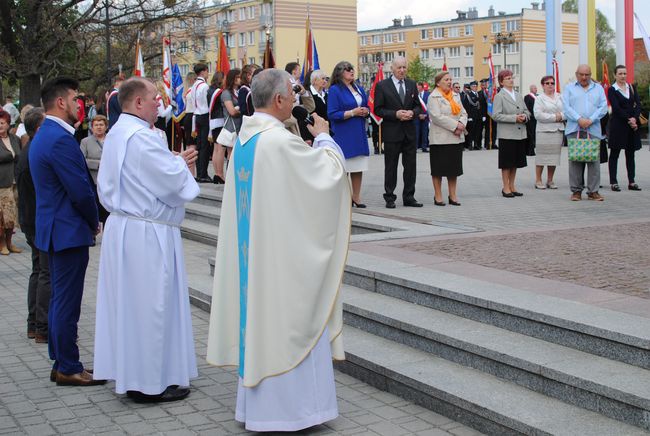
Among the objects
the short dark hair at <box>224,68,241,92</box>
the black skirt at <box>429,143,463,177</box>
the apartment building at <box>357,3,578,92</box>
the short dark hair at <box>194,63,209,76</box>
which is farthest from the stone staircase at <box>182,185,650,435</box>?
the apartment building at <box>357,3,578,92</box>

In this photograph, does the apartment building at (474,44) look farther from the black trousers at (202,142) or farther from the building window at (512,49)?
the black trousers at (202,142)

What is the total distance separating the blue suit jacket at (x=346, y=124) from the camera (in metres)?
12.2

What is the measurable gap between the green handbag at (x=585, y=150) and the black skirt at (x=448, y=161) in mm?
1745

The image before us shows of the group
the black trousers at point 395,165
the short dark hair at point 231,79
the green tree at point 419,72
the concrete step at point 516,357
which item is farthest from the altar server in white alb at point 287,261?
the green tree at point 419,72

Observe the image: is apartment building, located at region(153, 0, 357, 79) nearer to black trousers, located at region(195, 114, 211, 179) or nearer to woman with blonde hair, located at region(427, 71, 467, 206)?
black trousers, located at region(195, 114, 211, 179)

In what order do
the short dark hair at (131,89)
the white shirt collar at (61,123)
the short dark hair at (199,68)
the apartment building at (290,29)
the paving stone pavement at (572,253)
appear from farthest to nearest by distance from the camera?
the apartment building at (290,29) < the short dark hair at (199,68) < the paving stone pavement at (572,253) < the white shirt collar at (61,123) < the short dark hair at (131,89)

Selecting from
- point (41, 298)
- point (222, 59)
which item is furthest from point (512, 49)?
point (41, 298)

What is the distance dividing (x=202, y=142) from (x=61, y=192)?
424 inches

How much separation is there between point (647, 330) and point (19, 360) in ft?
15.3

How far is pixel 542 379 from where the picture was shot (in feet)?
17.8

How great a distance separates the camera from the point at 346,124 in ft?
40.3

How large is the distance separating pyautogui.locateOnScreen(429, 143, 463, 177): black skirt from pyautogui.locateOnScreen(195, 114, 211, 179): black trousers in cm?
537

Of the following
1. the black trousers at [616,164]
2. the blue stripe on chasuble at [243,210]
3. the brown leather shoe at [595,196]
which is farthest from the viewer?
the black trousers at [616,164]

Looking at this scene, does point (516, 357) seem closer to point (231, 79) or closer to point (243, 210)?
point (243, 210)
